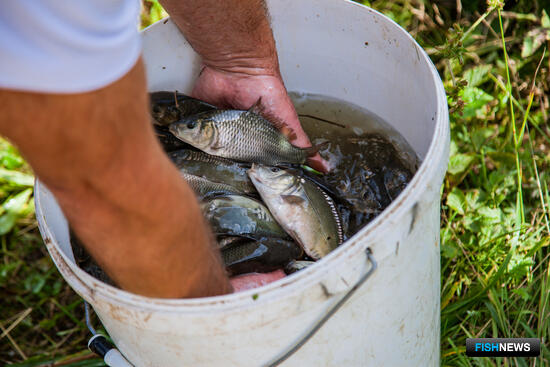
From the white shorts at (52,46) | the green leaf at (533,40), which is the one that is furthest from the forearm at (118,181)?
the green leaf at (533,40)

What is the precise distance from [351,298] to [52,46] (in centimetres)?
70

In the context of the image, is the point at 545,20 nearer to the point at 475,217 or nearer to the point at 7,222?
the point at 475,217

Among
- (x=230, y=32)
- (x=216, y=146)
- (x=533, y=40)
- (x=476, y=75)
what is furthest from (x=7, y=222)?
(x=533, y=40)

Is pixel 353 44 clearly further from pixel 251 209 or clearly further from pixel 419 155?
pixel 251 209

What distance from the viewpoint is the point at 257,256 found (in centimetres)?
144

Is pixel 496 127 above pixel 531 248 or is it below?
above

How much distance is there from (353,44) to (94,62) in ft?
3.88

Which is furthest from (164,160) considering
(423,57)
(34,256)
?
(34,256)

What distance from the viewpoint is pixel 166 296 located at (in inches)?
40.0

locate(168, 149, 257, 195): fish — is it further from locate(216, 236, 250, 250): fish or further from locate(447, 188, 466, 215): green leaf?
locate(447, 188, 466, 215): green leaf

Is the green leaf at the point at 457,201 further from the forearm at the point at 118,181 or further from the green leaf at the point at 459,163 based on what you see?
the forearm at the point at 118,181

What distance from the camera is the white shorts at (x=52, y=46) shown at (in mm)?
691

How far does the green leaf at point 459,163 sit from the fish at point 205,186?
923 mm

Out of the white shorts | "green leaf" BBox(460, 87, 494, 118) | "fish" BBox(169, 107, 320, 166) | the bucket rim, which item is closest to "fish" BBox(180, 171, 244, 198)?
"fish" BBox(169, 107, 320, 166)
